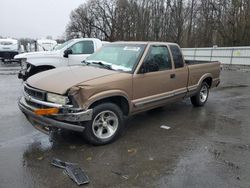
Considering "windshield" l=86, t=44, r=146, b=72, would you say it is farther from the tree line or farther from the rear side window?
the tree line

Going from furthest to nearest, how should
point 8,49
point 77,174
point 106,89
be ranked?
point 8,49 < point 106,89 < point 77,174

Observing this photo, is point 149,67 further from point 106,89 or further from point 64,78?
point 64,78

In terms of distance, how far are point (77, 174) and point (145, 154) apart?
4.19ft

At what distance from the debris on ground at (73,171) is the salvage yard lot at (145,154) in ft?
0.27

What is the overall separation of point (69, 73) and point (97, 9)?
214ft

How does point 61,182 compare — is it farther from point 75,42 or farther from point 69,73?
point 75,42

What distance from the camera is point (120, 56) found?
20.0 feet

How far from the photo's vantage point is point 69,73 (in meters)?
5.40

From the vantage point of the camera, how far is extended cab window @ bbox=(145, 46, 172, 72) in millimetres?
6136

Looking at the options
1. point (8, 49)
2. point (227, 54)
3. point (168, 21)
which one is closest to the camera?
point (227, 54)

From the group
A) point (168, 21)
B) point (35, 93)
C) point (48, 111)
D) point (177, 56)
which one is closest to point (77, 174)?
point (48, 111)

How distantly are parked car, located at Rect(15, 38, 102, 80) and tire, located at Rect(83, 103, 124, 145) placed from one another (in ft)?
16.2

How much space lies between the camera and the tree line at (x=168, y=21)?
39219 mm

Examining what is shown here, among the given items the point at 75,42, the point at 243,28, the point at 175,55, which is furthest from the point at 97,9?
the point at 175,55
